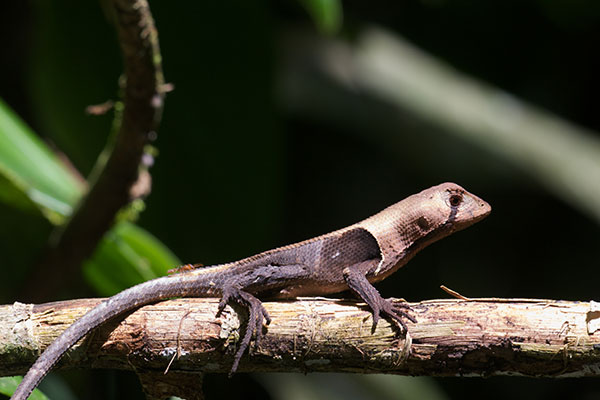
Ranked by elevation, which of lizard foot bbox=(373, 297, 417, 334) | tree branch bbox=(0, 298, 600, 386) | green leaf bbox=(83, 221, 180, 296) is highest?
green leaf bbox=(83, 221, 180, 296)

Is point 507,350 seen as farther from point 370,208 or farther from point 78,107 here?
point 370,208

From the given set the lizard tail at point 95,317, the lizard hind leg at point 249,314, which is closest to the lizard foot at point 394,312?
the lizard hind leg at point 249,314

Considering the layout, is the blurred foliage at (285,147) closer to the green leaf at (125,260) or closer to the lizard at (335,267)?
the green leaf at (125,260)

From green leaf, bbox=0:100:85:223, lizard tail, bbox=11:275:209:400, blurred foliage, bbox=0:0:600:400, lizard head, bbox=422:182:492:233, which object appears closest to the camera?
lizard tail, bbox=11:275:209:400

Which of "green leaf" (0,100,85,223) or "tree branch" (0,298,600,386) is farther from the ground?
"green leaf" (0,100,85,223)

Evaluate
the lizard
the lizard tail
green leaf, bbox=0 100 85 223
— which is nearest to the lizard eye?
the lizard

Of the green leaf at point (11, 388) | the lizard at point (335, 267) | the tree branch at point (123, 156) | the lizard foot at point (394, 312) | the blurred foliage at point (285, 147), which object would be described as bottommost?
the green leaf at point (11, 388)

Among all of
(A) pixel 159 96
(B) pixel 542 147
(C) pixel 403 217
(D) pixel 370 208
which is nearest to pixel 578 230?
(B) pixel 542 147

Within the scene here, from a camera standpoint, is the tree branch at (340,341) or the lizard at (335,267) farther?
the lizard at (335,267)

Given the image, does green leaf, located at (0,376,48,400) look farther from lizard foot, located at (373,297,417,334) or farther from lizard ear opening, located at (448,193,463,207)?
lizard ear opening, located at (448,193,463,207)
